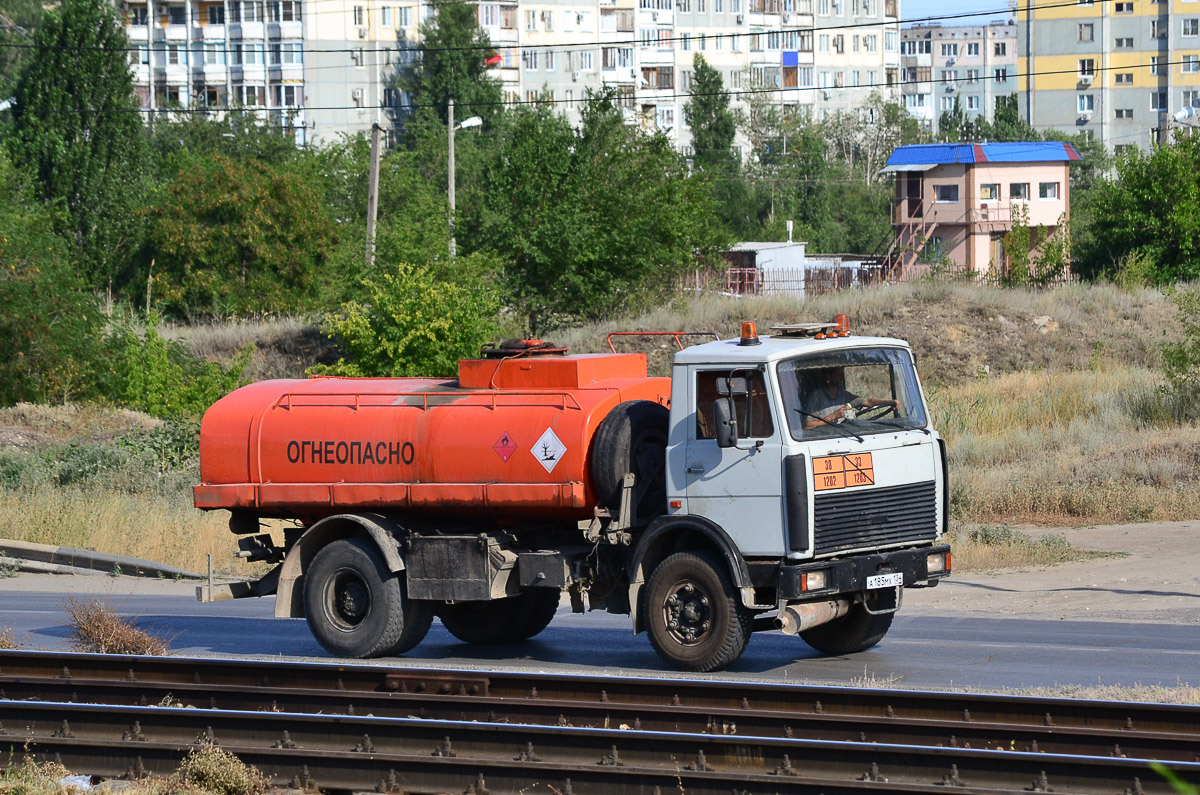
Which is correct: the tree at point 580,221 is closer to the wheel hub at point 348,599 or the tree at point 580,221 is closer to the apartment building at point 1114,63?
the wheel hub at point 348,599

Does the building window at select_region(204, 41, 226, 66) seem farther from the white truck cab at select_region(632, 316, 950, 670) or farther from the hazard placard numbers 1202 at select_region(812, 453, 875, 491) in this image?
the hazard placard numbers 1202 at select_region(812, 453, 875, 491)

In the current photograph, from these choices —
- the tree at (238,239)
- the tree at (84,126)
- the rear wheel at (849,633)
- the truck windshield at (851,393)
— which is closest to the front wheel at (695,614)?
the truck windshield at (851,393)

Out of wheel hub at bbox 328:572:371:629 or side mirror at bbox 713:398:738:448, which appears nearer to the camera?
side mirror at bbox 713:398:738:448

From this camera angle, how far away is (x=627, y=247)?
132 ft

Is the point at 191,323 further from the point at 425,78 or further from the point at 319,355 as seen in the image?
the point at 425,78

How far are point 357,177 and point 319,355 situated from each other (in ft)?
62.5

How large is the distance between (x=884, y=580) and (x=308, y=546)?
516cm

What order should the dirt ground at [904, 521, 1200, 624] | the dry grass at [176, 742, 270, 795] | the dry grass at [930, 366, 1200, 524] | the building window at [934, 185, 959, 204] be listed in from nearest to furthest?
the dry grass at [176, 742, 270, 795] → the dirt ground at [904, 521, 1200, 624] → the dry grass at [930, 366, 1200, 524] → the building window at [934, 185, 959, 204]

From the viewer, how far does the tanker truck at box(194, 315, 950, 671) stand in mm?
10367

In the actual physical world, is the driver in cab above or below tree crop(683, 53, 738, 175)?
below

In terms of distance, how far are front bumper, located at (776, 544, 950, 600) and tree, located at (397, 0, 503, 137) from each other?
8319 centimetres

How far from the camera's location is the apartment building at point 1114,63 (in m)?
107

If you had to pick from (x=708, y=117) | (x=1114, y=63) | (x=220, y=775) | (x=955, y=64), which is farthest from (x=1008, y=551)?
(x=955, y=64)

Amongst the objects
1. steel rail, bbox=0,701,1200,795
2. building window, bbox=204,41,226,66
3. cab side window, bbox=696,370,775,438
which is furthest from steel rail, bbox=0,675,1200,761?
building window, bbox=204,41,226,66
